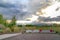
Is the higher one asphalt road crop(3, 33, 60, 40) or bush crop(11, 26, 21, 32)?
bush crop(11, 26, 21, 32)

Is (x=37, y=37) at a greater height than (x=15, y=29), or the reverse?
(x=15, y=29)

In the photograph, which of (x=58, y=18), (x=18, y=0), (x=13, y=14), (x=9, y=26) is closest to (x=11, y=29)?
(x=9, y=26)

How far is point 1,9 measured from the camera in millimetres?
3463

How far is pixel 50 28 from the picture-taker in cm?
346

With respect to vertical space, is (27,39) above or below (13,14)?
below

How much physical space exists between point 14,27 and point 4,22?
22cm

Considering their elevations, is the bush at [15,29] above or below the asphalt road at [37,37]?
above

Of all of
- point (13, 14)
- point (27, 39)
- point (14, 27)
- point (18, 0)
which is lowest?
point (27, 39)

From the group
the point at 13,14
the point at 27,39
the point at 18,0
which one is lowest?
the point at 27,39

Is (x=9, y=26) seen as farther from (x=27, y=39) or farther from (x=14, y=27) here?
(x=27, y=39)

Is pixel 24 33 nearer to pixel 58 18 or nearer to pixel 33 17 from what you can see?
pixel 33 17

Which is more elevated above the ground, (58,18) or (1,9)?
(1,9)

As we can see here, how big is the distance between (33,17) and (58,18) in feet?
1.56

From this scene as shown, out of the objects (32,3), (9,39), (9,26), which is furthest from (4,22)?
(32,3)
